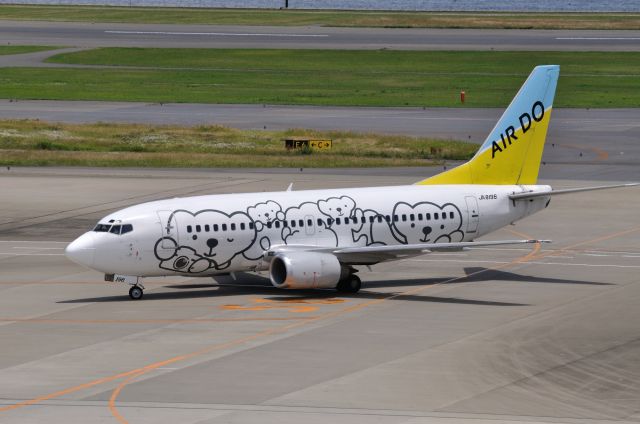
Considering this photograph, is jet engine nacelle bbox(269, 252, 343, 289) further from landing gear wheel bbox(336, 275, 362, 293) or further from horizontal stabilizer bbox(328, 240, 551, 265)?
landing gear wheel bbox(336, 275, 362, 293)

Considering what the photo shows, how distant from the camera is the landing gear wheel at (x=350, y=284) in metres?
61.0

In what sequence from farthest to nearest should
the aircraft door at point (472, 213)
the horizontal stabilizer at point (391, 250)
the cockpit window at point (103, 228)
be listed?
Result: the aircraft door at point (472, 213) → the horizontal stabilizer at point (391, 250) → the cockpit window at point (103, 228)

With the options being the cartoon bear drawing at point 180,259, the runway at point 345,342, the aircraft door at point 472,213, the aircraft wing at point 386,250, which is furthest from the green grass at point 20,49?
the aircraft wing at point 386,250

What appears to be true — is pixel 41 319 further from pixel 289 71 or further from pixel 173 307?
pixel 289 71

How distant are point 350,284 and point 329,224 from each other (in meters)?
2.83

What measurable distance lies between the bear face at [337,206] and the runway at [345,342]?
358cm

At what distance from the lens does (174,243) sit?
58719 mm

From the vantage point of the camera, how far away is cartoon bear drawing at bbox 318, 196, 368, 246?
61375 mm

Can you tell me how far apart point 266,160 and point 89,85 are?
5373cm

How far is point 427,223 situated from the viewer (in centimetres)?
6309

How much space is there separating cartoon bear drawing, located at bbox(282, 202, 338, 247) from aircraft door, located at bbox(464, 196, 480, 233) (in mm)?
6759

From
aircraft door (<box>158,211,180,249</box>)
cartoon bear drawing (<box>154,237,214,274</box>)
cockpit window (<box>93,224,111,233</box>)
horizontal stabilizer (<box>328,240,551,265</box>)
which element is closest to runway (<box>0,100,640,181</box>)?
horizontal stabilizer (<box>328,240,551,265</box>)

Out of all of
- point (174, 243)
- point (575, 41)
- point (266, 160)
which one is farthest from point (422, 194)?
point (575, 41)

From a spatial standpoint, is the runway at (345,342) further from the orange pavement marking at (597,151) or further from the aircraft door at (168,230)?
the orange pavement marking at (597,151)
